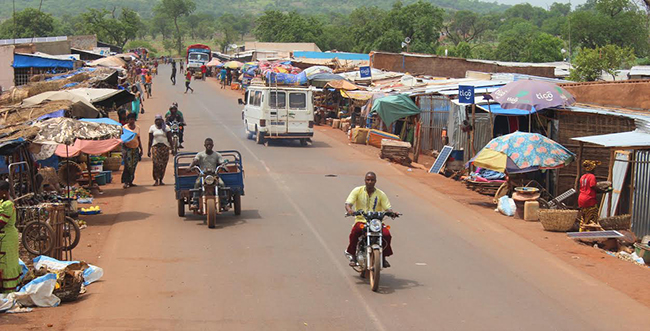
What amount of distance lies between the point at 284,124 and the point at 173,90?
2915cm

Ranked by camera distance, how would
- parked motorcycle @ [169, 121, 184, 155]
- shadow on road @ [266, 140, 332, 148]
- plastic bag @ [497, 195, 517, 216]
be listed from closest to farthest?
1. plastic bag @ [497, 195, 517, 216]
2. parked motorcycle @ [169, 121, 184, 155]
3. shadow on road @ [266, 140, 332, 148]

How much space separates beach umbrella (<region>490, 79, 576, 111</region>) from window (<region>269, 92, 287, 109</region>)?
9823mm

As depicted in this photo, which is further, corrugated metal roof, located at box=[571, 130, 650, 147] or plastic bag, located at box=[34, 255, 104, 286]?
corrugated metal roof, located at box=[571, 130, 650, 147]

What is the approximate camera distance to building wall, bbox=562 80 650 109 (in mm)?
19047

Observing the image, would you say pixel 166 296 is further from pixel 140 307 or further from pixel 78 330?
pixel 78 330

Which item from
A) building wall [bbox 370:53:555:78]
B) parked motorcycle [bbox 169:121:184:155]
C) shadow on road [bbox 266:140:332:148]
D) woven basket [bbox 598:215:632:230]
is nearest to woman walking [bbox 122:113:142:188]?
parked motorcycle [bbox 169:121:184:155]

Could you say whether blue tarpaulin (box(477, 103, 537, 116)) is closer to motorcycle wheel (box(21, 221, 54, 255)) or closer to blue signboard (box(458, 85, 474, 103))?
blue signboard (box(458, 85, 474, 103))

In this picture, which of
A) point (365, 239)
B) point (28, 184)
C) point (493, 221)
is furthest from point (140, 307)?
point (493, 221)

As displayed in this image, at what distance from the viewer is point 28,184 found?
42.3ft

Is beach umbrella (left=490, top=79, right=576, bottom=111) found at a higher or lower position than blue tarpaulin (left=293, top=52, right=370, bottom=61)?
lower

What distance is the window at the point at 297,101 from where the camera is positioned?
26188 mm

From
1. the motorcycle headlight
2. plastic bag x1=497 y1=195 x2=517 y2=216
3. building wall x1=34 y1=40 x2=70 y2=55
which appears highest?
building wall x1=34 y1=40 x2=70 y2=55

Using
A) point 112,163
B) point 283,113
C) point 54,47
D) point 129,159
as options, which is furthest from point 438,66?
point 129,159

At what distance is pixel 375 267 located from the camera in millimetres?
9047
